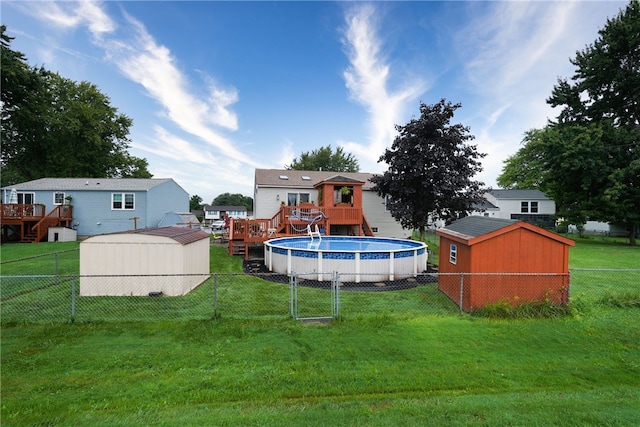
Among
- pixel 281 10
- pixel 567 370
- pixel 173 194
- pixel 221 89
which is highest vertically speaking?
pixel 281 10

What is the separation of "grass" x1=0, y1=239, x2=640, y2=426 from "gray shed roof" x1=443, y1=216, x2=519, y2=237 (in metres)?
2.31

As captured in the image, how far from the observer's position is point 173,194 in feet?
90.4

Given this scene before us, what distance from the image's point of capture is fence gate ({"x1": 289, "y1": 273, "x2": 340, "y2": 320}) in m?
6.43

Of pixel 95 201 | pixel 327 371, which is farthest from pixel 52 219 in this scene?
pixel 327 371

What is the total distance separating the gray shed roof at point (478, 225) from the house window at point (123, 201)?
2380cm

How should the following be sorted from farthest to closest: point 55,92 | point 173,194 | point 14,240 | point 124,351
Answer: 1. point 55,92
2. point 173,194
3. point 14,240
4. point 124,351

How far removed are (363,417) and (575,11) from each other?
19.0 meters

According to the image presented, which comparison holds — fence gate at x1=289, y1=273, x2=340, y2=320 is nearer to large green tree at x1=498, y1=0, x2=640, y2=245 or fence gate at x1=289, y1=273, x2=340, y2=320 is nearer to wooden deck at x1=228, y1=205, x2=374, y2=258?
wooden deck at x1=228, y1=205, x2=374, y2=258

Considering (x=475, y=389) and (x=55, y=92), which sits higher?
(x=55, y=92)

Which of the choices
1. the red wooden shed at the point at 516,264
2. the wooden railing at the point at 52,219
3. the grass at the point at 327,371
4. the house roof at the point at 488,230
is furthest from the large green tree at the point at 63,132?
the red wooden shed at the point at 516,264

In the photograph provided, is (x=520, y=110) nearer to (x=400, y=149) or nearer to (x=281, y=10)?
(x=400, y=149)

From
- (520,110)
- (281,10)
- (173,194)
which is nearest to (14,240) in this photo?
(173,194)

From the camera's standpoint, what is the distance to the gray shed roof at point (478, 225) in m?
7.47

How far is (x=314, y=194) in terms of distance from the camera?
74.8 feet
